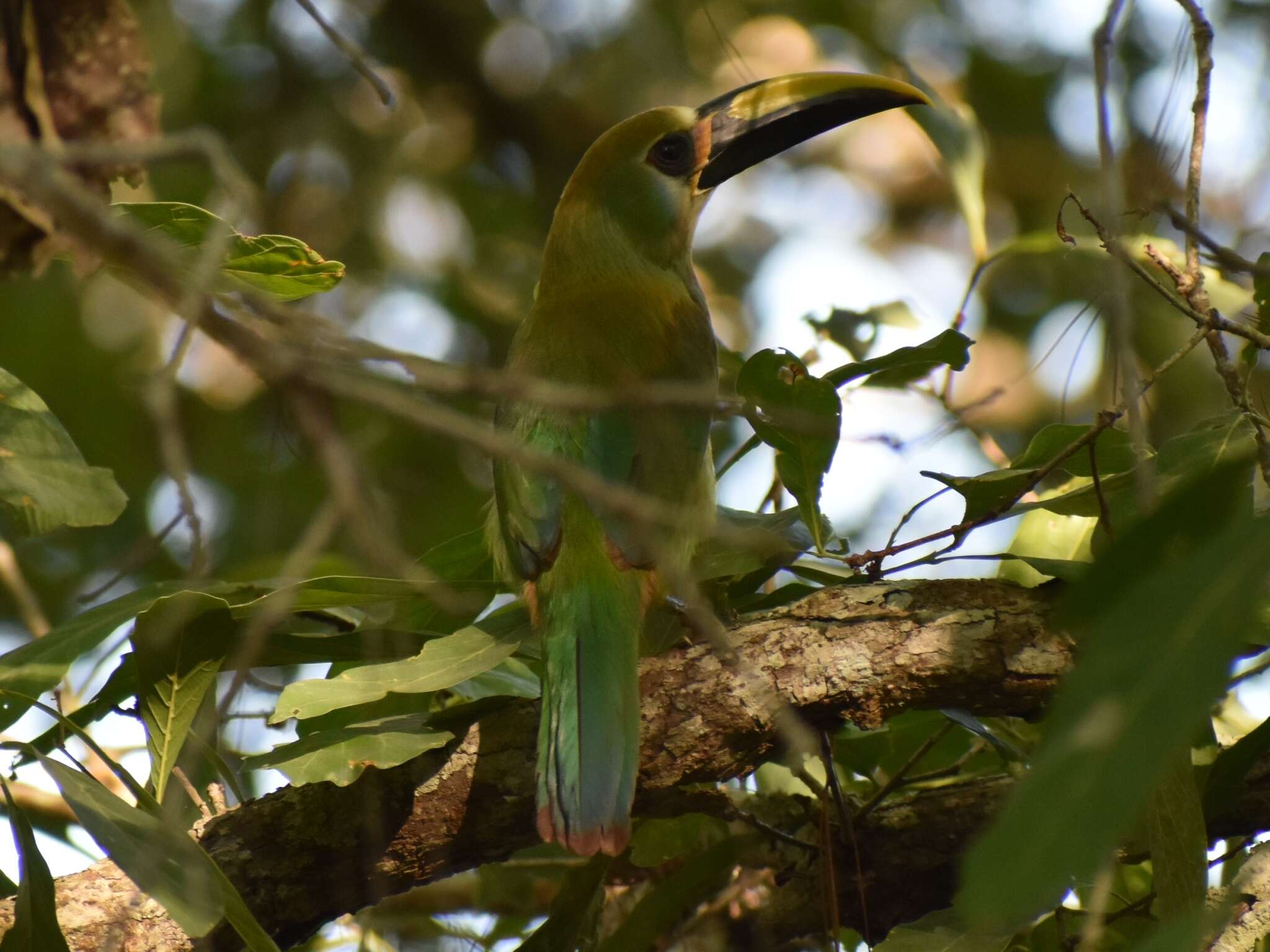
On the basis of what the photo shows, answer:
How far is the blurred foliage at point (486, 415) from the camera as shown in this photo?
108cm

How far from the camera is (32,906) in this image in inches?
68.5

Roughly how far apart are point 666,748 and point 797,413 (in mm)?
575

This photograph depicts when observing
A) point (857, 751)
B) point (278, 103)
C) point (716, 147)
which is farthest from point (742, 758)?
point (278, 103)

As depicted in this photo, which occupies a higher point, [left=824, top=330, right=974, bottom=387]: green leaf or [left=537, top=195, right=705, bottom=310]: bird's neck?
[left=537, top=195, right=705, bottom=310]: bird's neck

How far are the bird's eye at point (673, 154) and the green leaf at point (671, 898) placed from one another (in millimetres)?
2058

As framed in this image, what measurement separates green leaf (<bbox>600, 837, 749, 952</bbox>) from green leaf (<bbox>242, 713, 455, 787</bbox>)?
1.38 ft

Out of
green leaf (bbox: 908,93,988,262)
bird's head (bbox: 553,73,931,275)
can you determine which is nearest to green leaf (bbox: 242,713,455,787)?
green leaf (bbox: 908,93,988,262)

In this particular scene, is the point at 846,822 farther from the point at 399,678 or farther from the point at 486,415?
the point at 486,415

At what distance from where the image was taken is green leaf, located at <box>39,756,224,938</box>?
4.95 ft

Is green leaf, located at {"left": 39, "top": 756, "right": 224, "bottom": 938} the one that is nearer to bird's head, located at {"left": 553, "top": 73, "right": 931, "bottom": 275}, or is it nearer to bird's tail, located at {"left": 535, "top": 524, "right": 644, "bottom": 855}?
bird's tail, located at {"left": 535, "top": 524, "right": 644, "bottom": 855}

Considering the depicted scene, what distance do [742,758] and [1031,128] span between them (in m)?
5.16

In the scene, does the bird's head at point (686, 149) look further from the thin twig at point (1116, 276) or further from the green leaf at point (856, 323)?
the thin twig at point (1116, 276)

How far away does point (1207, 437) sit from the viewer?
6.17 ft

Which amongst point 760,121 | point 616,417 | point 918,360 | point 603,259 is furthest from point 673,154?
point 918,360
